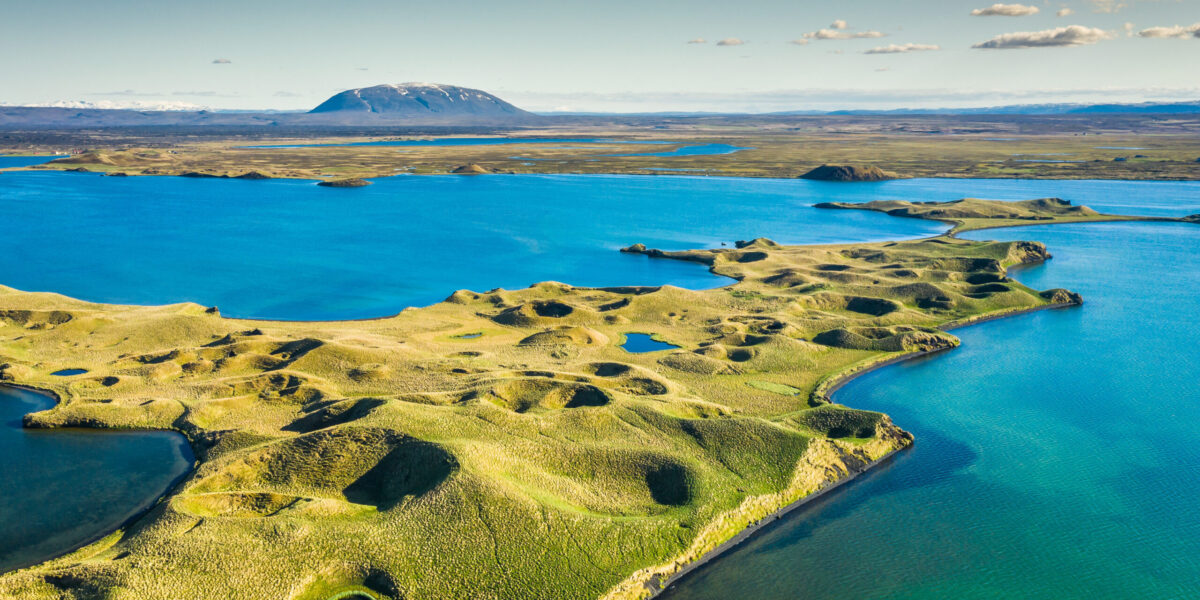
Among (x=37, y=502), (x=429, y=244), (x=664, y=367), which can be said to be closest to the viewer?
(x=37, y=502)

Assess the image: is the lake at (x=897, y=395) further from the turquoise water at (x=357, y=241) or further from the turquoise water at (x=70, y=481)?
the turquoise water at (x=357, y=241)

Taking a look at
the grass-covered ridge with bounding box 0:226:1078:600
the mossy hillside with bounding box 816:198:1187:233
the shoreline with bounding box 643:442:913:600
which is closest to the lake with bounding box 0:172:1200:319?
the mossy hillside with bounding box 816:198:1187:233

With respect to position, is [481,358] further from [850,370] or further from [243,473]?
[850,370]

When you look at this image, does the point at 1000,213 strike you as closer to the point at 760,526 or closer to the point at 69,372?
the point at 760,526

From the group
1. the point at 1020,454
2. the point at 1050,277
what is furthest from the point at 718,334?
the point at 1050,277

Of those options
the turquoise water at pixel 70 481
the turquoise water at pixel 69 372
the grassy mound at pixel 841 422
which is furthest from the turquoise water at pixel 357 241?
the grassy mound at pixel 841 422

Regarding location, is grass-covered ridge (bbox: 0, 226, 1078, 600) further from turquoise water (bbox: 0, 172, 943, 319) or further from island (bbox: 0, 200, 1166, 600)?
turquoise water (bbox: 0, 172, 943, 319)
